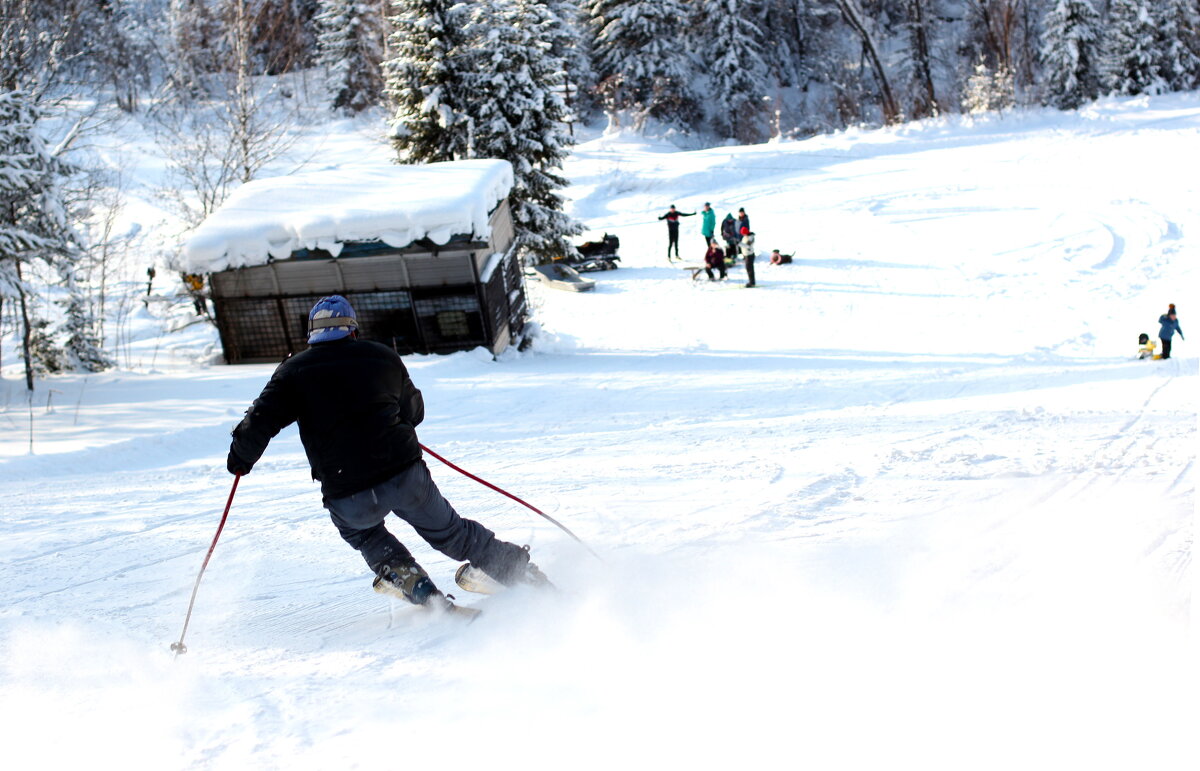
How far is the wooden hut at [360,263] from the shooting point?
1319 cm

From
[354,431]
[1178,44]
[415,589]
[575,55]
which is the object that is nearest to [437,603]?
[415,589]

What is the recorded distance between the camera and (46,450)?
28.6 feet

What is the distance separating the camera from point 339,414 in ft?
12.8

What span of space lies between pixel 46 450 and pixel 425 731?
7179 mm

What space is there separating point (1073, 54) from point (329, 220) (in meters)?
35.5

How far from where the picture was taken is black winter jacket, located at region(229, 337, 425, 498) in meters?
3.86

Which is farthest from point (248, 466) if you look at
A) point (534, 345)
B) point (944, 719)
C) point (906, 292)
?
point (906, 292)

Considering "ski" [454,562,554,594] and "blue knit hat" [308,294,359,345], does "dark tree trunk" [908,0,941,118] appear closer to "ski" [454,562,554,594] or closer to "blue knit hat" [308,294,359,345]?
"ski" [454,562,554,594]

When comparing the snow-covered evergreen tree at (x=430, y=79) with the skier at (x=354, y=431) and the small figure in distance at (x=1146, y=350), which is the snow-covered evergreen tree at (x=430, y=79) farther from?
the skier at (x=354, y=431)

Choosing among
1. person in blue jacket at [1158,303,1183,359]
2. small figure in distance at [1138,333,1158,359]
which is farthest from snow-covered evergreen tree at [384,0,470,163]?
person in blue jacket at [1158,303,1183,359]

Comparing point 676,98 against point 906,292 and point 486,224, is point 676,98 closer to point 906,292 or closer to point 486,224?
point 906,292

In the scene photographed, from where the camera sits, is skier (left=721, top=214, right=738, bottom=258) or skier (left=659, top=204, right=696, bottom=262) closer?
skier (left=721, top=214, right=738, bottom=258)

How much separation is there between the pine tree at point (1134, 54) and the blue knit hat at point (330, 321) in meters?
A: 40.5

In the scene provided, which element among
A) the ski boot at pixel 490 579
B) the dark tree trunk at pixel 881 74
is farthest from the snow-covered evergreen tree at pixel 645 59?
the ski boot at pixel 490 579
